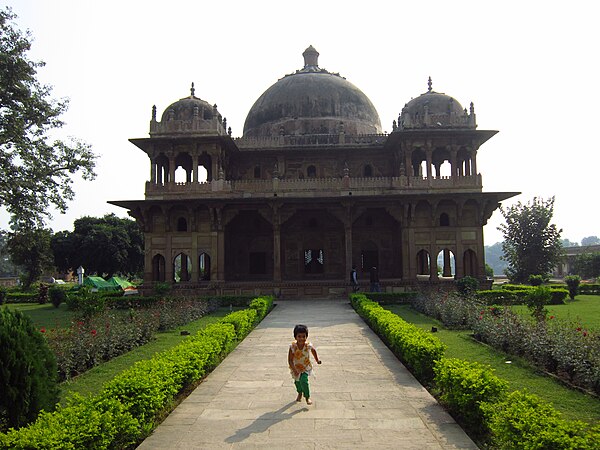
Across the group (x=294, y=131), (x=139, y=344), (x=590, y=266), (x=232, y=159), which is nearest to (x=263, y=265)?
(x=232, y=159)

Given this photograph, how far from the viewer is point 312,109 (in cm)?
3148

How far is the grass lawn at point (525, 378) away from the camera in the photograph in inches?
268

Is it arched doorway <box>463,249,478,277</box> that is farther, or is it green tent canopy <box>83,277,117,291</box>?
green tent canopy <box>83,277,117,291</box>

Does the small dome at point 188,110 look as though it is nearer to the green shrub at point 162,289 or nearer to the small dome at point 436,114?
the green shrub at point 162,289

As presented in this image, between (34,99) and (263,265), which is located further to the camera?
(263,265)

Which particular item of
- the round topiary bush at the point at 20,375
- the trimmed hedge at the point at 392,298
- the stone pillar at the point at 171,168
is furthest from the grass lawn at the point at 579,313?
the stone pillar at the point at 171,168

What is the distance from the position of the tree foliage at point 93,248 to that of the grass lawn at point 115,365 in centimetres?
3162

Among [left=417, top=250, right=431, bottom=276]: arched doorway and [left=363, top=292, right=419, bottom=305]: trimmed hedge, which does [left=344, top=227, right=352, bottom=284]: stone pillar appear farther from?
[left=417, top=250, right=431, bottom=276]: arched doorway

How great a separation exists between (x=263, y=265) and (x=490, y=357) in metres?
19.7

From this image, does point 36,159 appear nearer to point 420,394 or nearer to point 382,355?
point 382,355


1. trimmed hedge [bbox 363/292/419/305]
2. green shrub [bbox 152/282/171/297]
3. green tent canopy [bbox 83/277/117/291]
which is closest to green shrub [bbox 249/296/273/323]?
trimmed hedge [bbox 363/292/419/305]

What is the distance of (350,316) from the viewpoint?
17.4 m

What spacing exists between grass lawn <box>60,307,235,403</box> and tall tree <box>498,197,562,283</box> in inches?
1016

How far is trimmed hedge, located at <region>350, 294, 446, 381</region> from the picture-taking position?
827 centimetres
